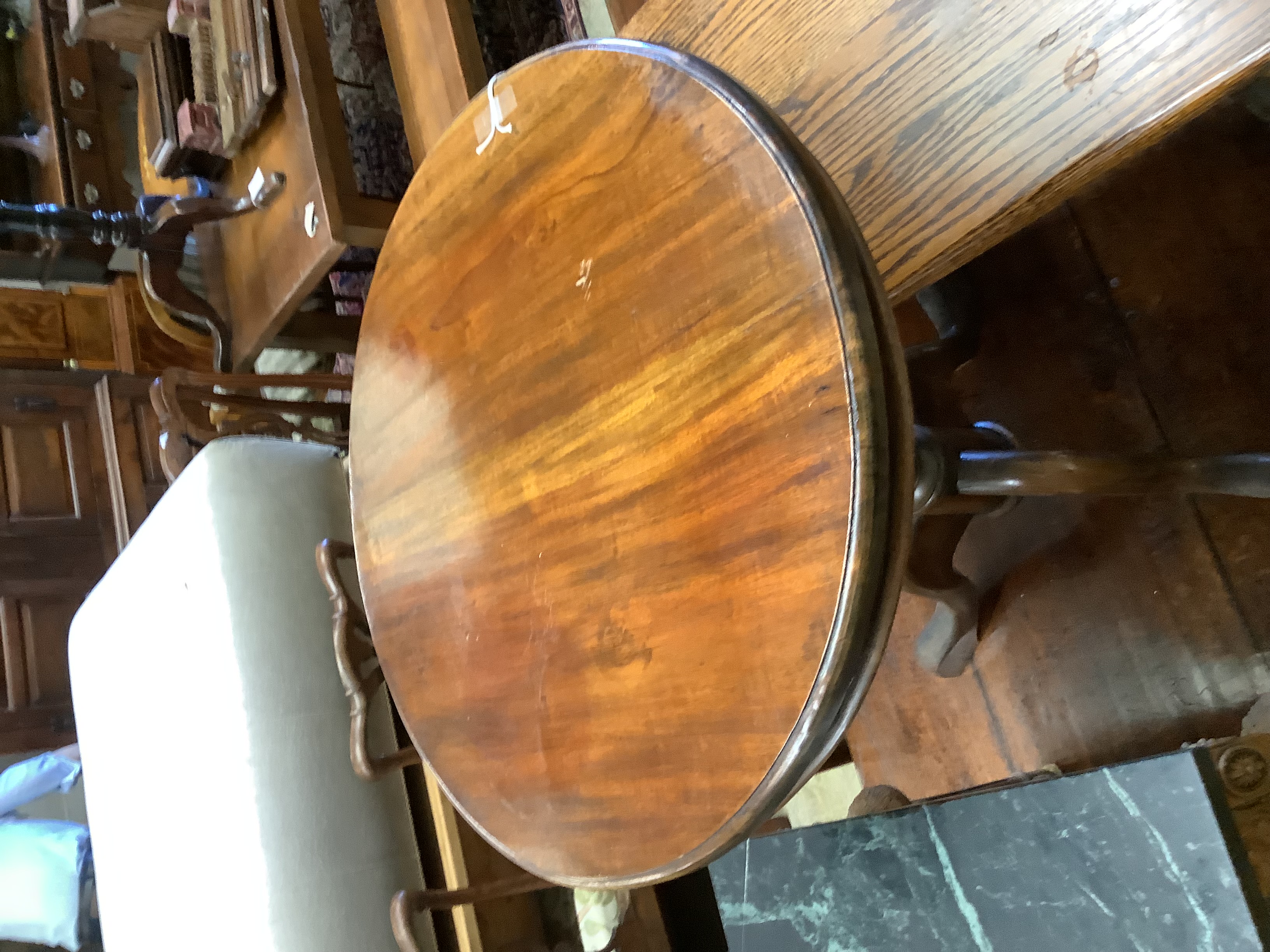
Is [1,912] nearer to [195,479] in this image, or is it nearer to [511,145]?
[195,479]

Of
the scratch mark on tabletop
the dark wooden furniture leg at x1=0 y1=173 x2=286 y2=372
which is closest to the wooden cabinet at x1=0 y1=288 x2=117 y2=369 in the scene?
the dark wooden furniture leg at x1=0 y1=173 x2=286 y2=372

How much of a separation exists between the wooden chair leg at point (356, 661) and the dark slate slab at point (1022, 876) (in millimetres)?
473

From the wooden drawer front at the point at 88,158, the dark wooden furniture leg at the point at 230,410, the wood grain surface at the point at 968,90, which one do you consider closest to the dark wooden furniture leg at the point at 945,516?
the wood grain surface at the point at 968,90

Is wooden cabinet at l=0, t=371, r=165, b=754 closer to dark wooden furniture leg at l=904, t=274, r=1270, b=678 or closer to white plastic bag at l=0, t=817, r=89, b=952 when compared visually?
white plastic bag at l=0, t=817, r=89, b=952

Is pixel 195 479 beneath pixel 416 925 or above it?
above

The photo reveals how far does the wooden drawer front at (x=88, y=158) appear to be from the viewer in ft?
9.47

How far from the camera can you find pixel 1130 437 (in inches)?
41.3

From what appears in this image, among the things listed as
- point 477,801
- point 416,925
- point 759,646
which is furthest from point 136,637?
point 759,646

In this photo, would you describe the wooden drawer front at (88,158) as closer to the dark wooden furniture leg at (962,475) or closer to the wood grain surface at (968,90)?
the wood grain surface at (968,90)

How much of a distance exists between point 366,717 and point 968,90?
99cm

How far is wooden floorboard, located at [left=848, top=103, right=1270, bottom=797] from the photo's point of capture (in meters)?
0.99

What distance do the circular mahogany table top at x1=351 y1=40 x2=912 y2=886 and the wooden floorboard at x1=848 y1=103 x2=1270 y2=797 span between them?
0.67 meters

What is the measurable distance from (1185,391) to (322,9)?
165cm

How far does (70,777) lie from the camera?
227 cm
